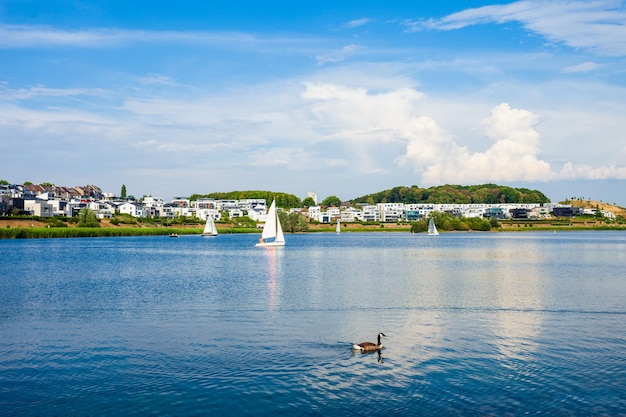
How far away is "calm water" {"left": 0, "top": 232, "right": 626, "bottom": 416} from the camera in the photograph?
1762cm

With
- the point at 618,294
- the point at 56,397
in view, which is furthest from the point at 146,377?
the point at 618,294

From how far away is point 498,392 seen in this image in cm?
1839

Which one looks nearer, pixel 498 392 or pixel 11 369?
pixel 498 392

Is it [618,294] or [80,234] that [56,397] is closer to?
[618,294]

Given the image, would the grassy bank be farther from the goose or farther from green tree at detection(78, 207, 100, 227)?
the goose

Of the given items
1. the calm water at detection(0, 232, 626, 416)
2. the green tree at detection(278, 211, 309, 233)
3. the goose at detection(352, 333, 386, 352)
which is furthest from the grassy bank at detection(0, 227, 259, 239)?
the goose at detection(352, 333, 386, 352)

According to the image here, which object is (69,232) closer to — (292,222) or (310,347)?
(292,222)

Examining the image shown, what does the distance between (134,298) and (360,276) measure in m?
20.5

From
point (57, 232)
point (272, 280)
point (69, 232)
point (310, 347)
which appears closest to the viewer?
point (310, 347)

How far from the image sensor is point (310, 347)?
78.0ft

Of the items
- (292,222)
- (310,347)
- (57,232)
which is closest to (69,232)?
(57,232)

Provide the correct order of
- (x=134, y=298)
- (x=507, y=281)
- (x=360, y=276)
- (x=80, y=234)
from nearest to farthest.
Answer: (x=134, y=298), (x=507, y=281), (x=360, y=276), (x=80, y=234)

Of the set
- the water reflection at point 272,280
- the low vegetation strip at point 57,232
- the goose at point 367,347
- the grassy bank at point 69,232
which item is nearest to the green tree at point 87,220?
the grassy bank at point 69,232

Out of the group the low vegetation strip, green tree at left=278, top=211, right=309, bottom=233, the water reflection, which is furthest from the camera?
green tree at left=278, top=211, right=309, bottom=233
